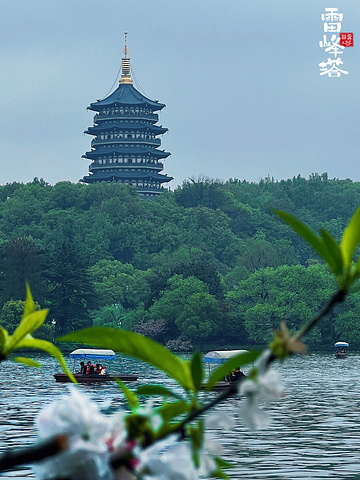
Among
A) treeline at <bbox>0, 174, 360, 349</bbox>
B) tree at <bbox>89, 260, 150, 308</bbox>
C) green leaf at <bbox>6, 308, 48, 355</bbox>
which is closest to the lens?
green leaf at <bbox>6, 308, 48, 355</bbox>

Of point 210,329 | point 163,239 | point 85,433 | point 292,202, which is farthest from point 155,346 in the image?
point 292,202

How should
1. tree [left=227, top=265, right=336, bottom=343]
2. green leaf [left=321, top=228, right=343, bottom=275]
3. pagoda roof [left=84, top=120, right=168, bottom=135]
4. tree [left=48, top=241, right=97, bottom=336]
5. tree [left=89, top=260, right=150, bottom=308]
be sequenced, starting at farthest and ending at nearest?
1. pagoda roof [left=84, top=120, right=168, bottom=135]
2. tree [left=89, top=260, right=150, bottom=308]
3. tree [left=48, top=241, right=97, bottom=336]
4. tree [left=227, top=265, right=336, bottom=343]
5. green leaf [left=321, top=228, right=343, bottom=275]

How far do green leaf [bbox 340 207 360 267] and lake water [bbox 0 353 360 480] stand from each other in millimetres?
6677

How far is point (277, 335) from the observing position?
1.42m

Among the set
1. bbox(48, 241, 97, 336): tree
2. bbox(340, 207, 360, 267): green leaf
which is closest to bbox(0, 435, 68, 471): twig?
bbox(340, 207, 360, 267): green leaf

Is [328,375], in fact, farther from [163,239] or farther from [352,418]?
[163,239]

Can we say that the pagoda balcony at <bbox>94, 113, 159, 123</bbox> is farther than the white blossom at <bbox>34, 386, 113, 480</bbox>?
Yes

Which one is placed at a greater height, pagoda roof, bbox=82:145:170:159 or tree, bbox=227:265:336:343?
pagoda roof, bbox=82:145:170:159

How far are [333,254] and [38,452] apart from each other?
585 millimetres

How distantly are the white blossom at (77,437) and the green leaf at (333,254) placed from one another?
44 centimetres

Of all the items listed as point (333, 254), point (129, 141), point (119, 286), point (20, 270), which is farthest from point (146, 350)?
point (129, 141)

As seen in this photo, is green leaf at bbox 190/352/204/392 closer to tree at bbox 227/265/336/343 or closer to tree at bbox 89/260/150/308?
tree at bbox 227/265/336/343

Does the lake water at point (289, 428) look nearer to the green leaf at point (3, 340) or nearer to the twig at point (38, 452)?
the green leaf at point (3, 340)

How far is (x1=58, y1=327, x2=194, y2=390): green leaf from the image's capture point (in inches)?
66.6
